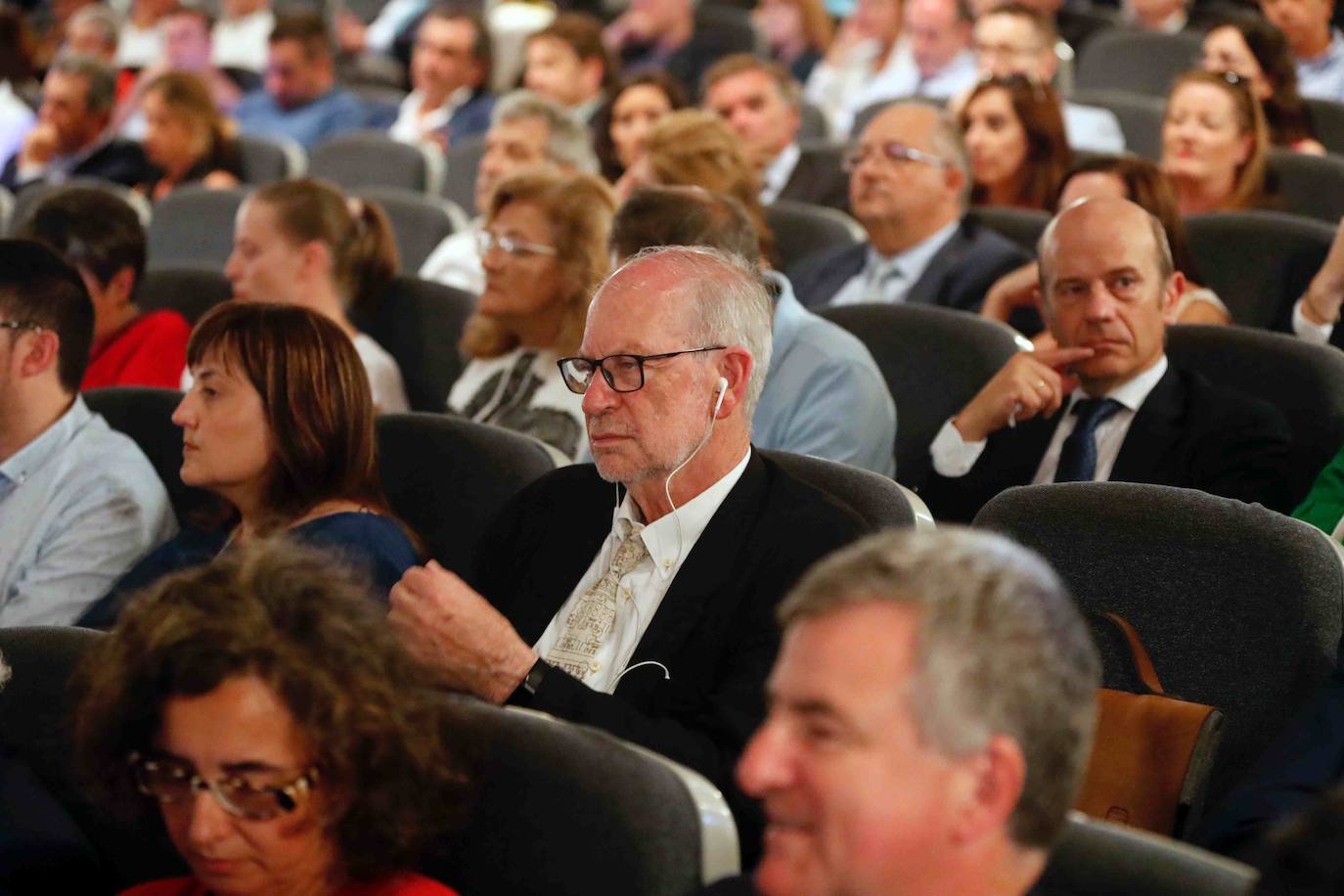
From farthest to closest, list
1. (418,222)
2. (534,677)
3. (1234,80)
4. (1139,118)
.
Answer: (1139,118) < (418,222) < (1234,80) < (534,677)

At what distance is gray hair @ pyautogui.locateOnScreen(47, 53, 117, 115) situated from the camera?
666 cm

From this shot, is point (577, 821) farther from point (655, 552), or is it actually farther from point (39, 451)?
point (39, 451)

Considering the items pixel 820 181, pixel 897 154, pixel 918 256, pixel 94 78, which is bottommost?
pixel 94 78

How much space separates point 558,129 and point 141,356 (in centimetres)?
192

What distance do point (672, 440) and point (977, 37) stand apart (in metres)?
4.57

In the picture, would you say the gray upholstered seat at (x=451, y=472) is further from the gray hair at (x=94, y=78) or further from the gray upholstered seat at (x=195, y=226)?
the gray hair at (x=94, y=78)

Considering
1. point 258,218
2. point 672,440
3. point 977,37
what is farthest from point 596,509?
point 977,37

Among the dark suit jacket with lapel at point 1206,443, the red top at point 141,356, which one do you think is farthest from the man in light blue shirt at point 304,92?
the dark suit jacket with lapel at point 1206,443

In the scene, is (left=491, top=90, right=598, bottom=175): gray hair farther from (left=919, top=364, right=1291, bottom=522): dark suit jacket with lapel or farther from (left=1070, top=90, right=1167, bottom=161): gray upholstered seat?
(left=919, top=364, right=1291, bottom=522): dark suit jacket with lapel

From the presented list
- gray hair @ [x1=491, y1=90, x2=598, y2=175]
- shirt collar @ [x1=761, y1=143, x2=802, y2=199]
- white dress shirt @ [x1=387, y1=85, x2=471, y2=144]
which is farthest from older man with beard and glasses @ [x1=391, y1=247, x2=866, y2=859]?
white dress shirt @ [x1=387, y1=85, x2=471, y2=144]

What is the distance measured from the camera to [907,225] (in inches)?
170

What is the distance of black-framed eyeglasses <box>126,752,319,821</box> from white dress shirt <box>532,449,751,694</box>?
57cm

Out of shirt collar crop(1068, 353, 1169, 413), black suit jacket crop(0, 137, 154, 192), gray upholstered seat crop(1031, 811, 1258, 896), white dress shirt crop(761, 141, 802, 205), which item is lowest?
black suit jacket crop(0, 137, 154, 192)

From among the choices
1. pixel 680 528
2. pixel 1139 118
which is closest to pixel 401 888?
pixel 680 528
